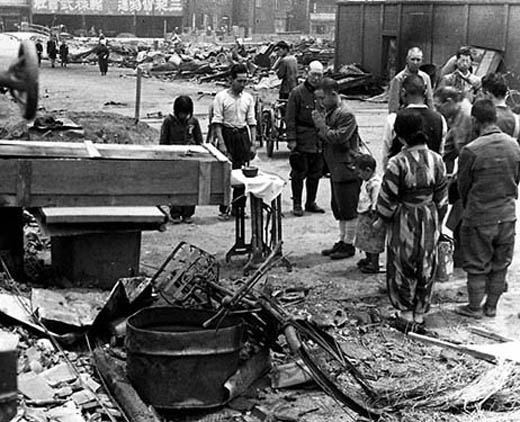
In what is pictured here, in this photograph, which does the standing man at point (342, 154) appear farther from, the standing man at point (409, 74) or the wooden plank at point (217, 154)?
the wooden plank at point (217, 154)

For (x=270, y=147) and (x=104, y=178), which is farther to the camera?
(x=270, y=147)

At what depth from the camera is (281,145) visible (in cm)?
1852

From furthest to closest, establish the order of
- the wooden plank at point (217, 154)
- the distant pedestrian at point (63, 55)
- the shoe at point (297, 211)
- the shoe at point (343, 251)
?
the distant pedestrian at point (63, 55)
the shoe at point (297, 211)
the shoe at point (343, 251)
the wooden plank at point (217, 154)

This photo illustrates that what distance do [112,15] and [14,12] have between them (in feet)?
23.2

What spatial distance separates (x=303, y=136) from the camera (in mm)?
12203

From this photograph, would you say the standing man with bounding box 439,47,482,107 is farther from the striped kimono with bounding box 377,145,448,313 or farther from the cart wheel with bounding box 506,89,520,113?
the cart wheel with bounding box 506,89,520,113

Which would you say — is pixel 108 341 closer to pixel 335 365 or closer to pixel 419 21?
pixel 335 365

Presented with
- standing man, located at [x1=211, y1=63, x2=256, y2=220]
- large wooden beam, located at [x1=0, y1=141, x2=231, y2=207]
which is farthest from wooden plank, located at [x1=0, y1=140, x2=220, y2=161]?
standing man, located at [x1=211, y1=63, x2=256, y2=220]

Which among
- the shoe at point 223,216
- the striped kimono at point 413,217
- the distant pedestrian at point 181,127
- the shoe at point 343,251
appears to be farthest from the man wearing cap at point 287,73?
the striped kimono at point 413,217

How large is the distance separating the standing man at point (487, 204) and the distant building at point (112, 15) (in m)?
67.1

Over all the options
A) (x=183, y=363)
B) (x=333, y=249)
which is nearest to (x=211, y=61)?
(x=333, y=249)

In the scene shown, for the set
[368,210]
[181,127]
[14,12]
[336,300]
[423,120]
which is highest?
[14,12]

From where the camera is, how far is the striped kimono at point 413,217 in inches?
316

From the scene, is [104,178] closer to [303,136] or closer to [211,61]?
[303,136]
